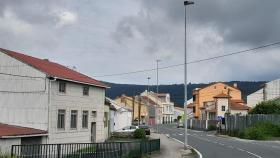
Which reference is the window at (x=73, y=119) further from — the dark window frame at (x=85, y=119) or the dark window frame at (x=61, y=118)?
the dark window frame at (x=61, y=118)

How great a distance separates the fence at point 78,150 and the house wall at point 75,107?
784 cm

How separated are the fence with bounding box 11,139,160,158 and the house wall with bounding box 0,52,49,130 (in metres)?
7.50

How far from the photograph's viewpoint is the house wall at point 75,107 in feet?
120

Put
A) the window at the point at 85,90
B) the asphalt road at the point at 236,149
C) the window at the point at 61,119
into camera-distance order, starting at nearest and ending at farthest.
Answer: the asphalt road at the point at 236,149 < the window at the point at 61,119 < the window at the point at 85,90

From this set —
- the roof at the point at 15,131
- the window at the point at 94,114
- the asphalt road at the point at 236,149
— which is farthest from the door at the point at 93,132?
the roof at the point at 15,131

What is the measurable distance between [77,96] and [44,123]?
5596 mm

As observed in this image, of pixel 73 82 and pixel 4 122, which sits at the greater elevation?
pixel 73 82

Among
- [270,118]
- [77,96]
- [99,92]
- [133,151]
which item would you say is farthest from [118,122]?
[133,151]

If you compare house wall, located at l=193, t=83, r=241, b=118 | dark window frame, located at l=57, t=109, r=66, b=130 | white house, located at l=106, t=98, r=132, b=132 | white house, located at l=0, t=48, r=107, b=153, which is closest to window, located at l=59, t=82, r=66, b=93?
white house, located at l=0, t=48, r=107, b=153

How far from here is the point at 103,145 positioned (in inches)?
1068

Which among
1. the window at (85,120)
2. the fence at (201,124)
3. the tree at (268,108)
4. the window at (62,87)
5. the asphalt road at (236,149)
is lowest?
the asphalt road at (236,149)

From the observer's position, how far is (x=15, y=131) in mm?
31547

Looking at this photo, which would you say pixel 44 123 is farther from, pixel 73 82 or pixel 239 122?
pixel 239 122

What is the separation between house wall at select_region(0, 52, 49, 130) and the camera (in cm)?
3562
